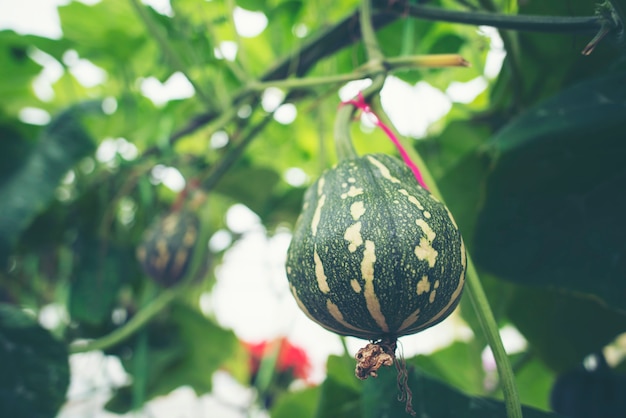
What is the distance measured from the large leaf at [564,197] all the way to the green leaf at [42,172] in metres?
0.69

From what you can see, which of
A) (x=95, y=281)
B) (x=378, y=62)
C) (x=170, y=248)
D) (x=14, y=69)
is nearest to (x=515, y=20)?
(x=378, y=62)

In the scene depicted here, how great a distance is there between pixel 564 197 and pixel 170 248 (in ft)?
1.99

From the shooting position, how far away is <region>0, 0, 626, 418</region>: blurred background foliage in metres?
0.59

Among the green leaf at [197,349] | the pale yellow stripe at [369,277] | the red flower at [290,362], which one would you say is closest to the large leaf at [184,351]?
the green leaf at [197,349]

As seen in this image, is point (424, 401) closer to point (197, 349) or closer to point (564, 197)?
point (564, 197)

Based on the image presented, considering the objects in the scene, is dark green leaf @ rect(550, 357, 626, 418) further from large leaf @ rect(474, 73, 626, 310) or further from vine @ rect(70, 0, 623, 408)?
vine @ rect(70, 0, 623, 408)

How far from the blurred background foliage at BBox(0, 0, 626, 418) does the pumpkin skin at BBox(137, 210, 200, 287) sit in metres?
0.03

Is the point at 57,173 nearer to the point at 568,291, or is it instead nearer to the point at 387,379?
the point at 387,379

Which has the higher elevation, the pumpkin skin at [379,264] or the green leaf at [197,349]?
the green leaf at [197,349]

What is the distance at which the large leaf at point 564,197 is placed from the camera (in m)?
0.56

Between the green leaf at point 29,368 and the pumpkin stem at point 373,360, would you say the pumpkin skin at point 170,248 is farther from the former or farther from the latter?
the pumpkin stem at point 373,360

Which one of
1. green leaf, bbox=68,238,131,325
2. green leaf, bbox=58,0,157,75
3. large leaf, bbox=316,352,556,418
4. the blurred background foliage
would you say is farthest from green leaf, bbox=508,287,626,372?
green leaf, bbox=58,0,157,75

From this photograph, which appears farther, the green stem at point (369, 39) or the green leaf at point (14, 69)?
the green leaf at point (14, 69)

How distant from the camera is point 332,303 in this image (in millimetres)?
385
